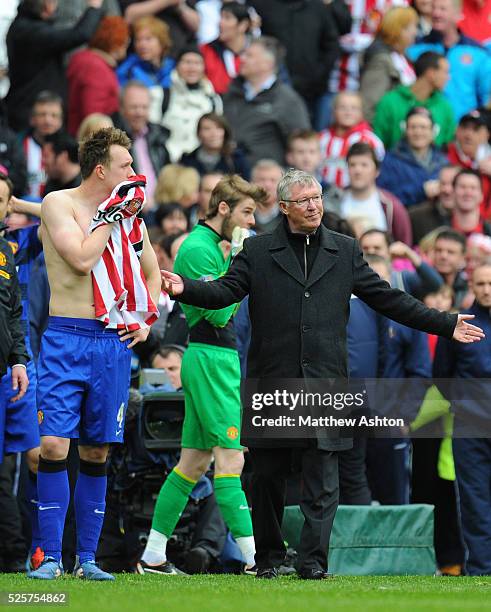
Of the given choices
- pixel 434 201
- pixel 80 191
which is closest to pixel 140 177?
pixel 80 191

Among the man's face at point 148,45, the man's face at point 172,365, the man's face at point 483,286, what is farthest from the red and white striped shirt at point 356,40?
the man's face at point 172,365

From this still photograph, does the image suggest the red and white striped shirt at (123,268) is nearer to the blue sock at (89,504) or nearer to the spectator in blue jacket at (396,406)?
the blue sock at (89,504)

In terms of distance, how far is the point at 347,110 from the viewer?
1700 centimetres

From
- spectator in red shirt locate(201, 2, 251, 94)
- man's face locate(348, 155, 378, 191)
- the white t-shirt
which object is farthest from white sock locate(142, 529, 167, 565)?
spectator in red shirt locate(201, 2, 251, 94)

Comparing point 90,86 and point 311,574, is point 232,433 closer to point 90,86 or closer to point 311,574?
point 311,574

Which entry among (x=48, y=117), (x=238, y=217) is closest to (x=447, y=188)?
(x=48, y=117)

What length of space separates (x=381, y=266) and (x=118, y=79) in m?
5.82

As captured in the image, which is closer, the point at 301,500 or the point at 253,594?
the point at 253,594

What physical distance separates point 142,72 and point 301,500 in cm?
911

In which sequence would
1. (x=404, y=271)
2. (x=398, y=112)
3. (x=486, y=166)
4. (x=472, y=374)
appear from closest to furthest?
(x=472, y=374)
(x=404, y=271)
(x=486, y=166)
(x=398, y=112)

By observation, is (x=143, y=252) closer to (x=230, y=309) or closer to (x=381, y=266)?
(x=230, y=309)

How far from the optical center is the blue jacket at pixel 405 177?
55.2ft

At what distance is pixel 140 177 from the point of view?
29.1 ft

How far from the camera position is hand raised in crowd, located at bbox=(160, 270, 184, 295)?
29.5 ft
